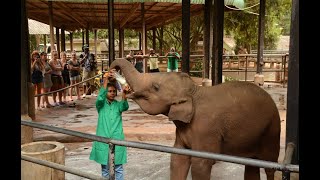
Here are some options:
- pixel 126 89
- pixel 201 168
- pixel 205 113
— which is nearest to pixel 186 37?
pixel 126 89

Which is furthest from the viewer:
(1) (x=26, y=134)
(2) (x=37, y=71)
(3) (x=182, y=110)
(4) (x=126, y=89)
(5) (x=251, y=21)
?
(5) (x=251, y=21)

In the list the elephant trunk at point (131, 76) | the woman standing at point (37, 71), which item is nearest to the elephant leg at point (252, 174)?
the elephant trunk at point (131, 76)

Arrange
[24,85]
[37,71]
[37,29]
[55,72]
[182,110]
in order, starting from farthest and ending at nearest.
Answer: [37,29], [55,72], [37,71], [24,85], [182,110]

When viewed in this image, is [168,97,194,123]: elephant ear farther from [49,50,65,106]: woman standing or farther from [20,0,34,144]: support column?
[49,50,65,106]: woman standing

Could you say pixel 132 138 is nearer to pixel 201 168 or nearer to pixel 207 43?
pixel 201 168

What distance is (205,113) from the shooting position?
387 centimetres

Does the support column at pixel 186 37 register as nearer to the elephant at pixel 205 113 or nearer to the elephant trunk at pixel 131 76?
the elephant at pixel 205 113

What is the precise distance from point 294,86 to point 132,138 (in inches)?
167

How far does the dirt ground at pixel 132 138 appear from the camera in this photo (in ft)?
18.1

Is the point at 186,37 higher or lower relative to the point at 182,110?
higher

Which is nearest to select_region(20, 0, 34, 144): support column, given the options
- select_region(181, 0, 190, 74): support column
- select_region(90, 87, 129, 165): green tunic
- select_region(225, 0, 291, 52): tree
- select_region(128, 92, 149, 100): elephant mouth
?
select_region(90, 87, 129, 165): green tunic

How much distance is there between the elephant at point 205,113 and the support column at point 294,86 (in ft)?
1.61

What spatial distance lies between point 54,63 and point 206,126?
720cm
